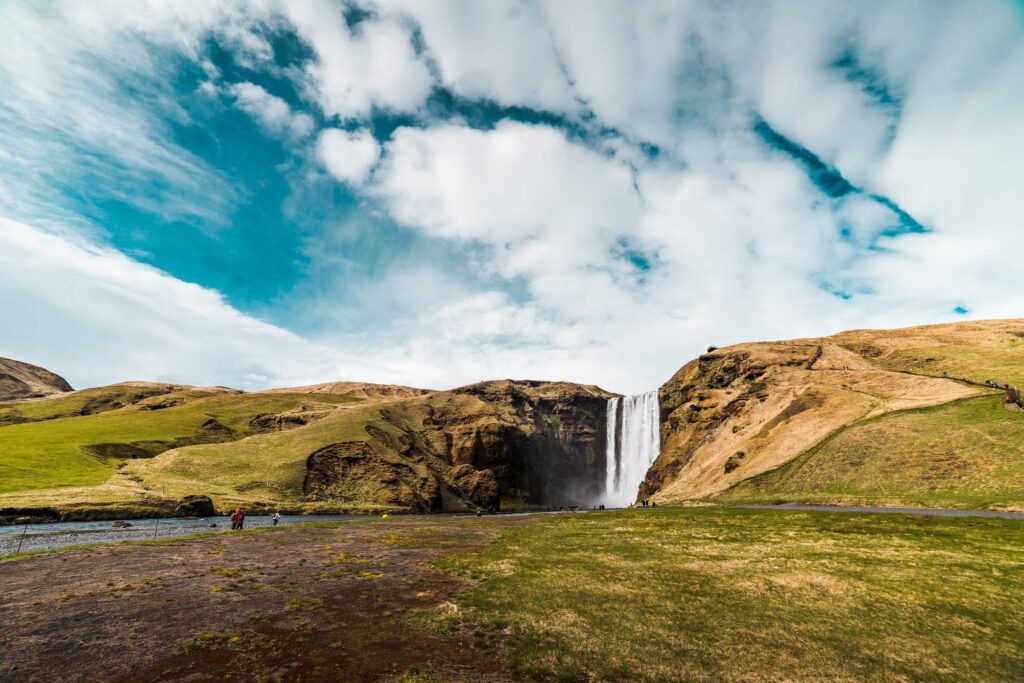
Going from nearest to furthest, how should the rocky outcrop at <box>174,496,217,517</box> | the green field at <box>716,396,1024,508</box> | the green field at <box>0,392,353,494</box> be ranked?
the green field at <box>716,396,1024,508</box> → the rocky outcrop at <box>174,496,217,517</box> → the green field at <box>0,392,353,494</box>

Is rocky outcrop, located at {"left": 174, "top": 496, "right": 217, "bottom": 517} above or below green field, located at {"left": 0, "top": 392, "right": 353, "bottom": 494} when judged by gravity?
below

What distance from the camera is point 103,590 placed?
20.9 m

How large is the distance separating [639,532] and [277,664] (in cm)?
3493

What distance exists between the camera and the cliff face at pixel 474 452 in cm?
9938

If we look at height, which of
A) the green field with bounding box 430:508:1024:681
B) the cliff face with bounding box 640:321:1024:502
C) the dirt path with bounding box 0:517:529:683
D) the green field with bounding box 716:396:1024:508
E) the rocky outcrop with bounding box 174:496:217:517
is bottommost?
the rocky outcrop with bounding box 174:496:217:517

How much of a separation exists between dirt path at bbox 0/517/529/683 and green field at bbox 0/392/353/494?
2579 inches

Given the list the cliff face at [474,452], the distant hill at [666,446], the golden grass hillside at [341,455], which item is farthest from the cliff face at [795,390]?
the golden grass hillside at [341,455]

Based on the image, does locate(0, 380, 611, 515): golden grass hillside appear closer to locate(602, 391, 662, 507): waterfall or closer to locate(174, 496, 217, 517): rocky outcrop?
locate(174, 496, 217, 517): rocky outcrop

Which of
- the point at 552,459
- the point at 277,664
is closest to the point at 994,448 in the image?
the point at 277,664

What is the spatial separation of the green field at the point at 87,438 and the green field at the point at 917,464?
11192 centimetres

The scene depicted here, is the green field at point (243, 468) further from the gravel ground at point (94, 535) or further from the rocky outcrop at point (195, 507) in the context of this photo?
the gravel ground at point (94, 535)

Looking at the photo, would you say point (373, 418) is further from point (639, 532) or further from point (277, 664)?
point (277, 664)

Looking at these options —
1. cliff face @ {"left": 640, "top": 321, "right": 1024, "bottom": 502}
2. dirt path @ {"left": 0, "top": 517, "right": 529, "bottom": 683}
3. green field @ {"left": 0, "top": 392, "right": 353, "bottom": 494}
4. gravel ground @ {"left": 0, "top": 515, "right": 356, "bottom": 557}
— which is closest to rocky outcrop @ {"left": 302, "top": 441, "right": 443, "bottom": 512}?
gravel ground @ {"left": 0, "top": 515, "right": 356, "bottom": 557}

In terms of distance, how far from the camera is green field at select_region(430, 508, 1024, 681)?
14.0 metres
